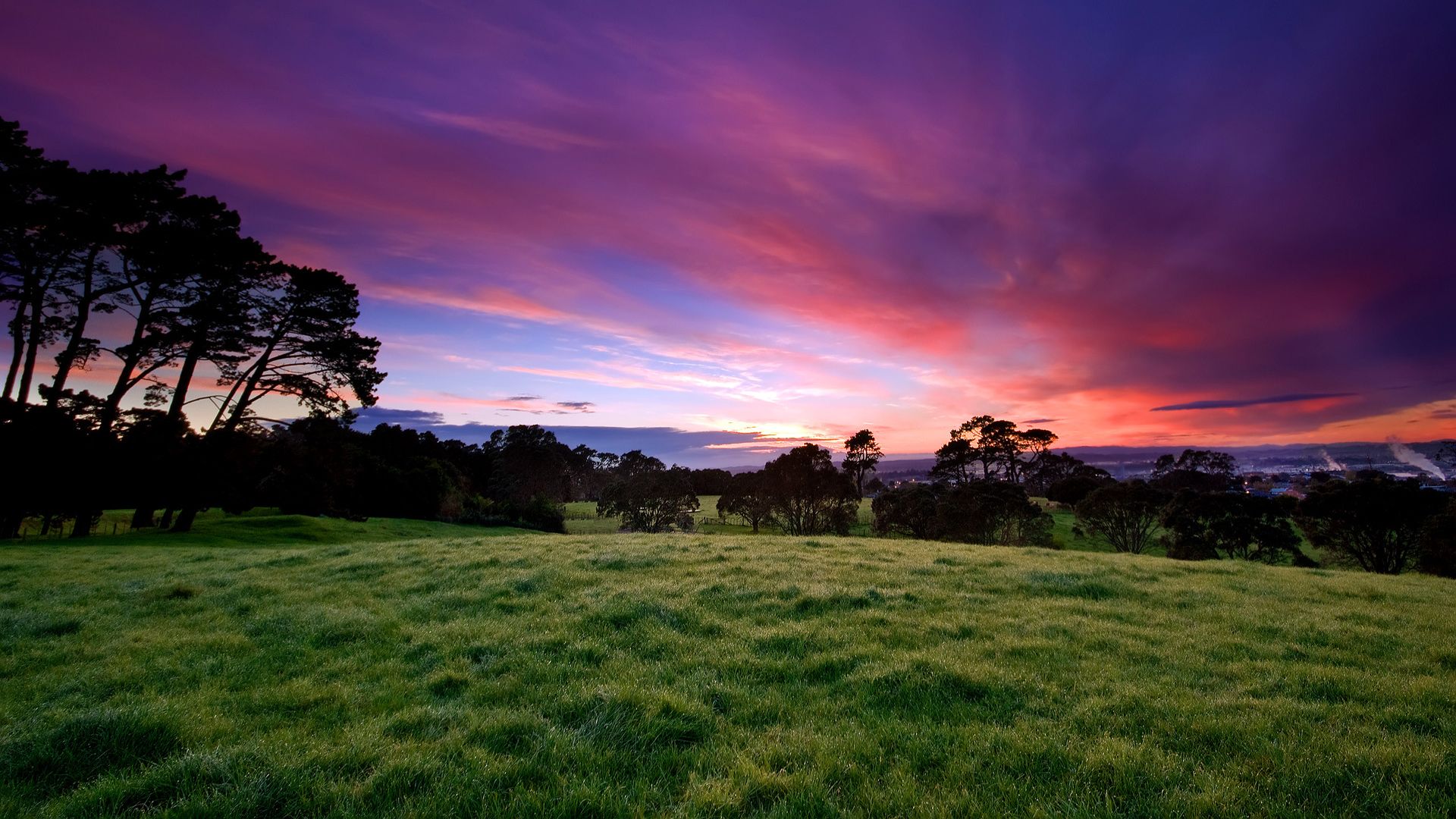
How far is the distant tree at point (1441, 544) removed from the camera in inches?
1753

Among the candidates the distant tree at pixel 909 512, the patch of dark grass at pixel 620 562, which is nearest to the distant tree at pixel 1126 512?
the distant tree at pixel 909 512

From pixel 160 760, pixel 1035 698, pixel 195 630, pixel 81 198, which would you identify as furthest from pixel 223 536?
pixel 1035 698

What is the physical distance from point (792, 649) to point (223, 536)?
4548 centimetres

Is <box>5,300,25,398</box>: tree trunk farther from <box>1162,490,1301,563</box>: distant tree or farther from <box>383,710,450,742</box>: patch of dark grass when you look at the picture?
<box>1162,490,1301,563</box>: distant tree

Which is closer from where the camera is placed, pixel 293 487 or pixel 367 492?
pixel 293 487

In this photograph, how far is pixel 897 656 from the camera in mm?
8430

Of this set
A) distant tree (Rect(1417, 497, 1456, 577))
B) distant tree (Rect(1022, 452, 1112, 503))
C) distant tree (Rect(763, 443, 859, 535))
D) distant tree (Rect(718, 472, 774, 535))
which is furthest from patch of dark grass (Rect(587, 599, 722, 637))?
distant tree (Rect(1022, 452, 1112, 503))

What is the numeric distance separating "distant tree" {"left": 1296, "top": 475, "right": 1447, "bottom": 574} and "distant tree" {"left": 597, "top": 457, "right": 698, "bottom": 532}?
81.6 meters

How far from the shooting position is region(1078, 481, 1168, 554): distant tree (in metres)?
68.5

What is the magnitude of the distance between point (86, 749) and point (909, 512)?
83.4 meters

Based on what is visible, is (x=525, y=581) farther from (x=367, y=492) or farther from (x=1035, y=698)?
(x=367, y=492)

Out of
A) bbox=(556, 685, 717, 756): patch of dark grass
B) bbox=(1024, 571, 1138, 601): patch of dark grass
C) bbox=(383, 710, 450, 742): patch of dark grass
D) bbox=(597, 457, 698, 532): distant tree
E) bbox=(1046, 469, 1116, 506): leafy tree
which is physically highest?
bbox=(1046, 469, 1116, 506): leafy tree

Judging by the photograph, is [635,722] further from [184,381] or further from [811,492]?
[811,492]

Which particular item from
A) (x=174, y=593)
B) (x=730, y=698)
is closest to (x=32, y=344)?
(x=174, y=593)
